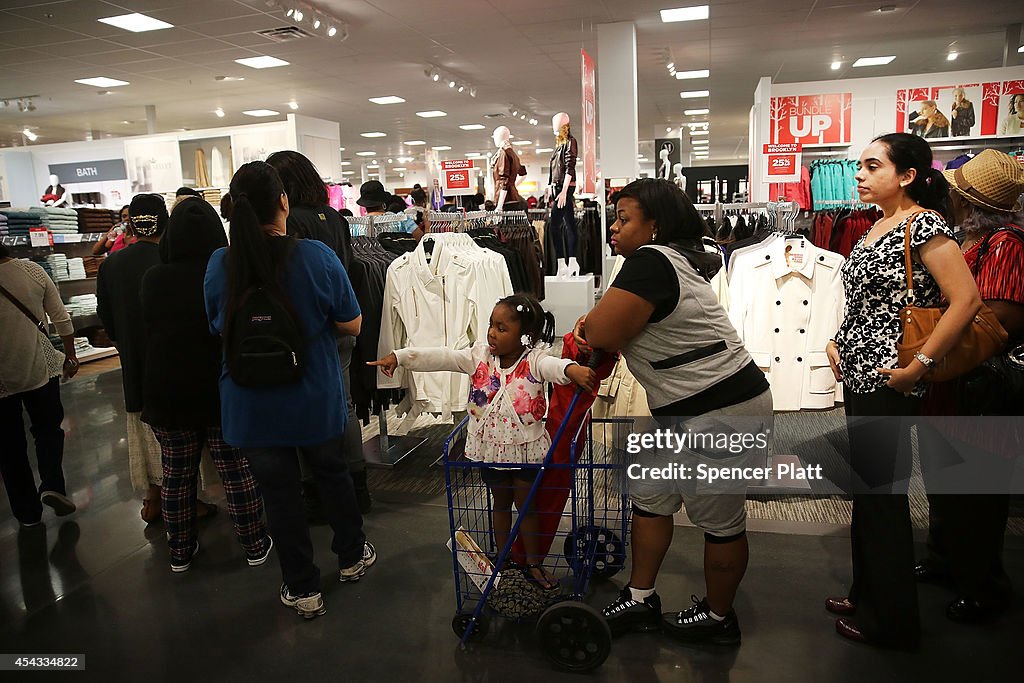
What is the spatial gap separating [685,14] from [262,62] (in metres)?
5.72

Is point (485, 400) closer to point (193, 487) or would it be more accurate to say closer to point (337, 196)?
point (193, 487)

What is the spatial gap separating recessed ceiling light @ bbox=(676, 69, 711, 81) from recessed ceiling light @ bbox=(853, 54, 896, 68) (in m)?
2.28

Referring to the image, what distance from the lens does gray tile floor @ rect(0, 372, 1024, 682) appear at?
2.29 meters

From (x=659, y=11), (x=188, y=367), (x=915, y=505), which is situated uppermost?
(x=659, y=11)

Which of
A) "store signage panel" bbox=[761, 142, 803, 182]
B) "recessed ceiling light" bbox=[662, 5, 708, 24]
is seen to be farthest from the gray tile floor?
"recessed ceiling light" bbox=[662, 5, 708, 24]

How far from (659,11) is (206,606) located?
7456 millimetres

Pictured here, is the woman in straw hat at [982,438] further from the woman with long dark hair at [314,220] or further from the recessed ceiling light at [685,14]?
the recessed ceiling light at [685,14]

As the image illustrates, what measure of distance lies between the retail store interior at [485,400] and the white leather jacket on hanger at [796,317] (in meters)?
0.01

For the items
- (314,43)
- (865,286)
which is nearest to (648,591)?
(865,286)

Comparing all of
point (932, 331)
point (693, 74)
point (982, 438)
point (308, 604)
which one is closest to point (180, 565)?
point (308, 604)

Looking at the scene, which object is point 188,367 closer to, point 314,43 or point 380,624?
point 380,624

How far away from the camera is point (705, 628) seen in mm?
2352

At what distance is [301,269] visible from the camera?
2422mm

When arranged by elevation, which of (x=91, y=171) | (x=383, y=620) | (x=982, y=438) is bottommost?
(x=383, y=620)
